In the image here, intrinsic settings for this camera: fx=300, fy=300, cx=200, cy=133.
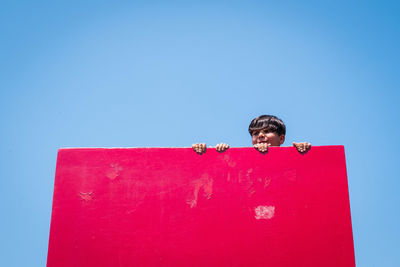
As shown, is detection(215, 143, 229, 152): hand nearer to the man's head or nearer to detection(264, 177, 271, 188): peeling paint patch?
detection(264, 177, 271, 188): peeling paint patch

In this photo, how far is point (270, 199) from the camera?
8.58 ft

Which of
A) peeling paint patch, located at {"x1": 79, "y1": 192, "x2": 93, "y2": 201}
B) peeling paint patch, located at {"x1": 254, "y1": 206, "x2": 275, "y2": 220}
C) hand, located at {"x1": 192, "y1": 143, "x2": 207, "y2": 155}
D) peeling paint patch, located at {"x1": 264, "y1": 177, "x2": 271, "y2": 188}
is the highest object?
hand, located at {"x1": 192, "y1": 143, "x2": 207, "y2": 155}

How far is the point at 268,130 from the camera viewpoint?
450cm

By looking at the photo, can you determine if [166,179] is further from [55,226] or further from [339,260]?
[339,260]

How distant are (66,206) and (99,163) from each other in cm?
47

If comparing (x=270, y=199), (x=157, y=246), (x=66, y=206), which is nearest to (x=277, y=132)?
(x=270, y=199)

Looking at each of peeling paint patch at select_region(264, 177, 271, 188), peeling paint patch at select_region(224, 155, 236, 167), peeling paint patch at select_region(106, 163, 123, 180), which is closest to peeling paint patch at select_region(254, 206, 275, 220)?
peeling paint patch at select_region(264, 177, 271, 188)

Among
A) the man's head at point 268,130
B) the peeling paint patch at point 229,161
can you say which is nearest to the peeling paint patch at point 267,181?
the peeling paint patch at point 229,161

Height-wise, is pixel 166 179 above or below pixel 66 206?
above

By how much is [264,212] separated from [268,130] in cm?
211

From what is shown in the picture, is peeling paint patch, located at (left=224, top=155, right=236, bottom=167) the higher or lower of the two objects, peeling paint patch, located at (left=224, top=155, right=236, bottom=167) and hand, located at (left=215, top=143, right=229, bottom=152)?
the lower

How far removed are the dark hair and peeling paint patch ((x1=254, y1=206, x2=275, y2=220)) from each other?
81.8 inches

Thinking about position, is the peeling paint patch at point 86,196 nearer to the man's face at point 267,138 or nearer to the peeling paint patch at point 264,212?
the peeling paint patch at point 264,212

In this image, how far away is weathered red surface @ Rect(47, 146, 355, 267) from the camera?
252 centimetres
